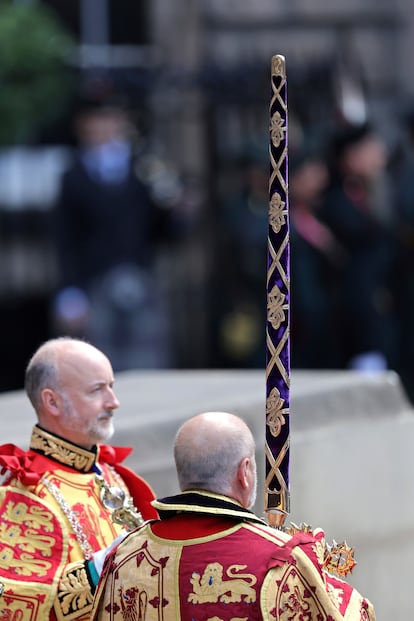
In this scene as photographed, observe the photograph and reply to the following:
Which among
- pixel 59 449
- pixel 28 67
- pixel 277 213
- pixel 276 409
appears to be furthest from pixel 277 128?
pixel 28 67

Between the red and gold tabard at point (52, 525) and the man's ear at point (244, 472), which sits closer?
the man's ear at point (244, 472)

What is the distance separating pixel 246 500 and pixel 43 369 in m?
0.96

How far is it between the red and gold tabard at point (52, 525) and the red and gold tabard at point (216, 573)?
456mm

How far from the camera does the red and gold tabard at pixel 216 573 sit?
393 centimetres

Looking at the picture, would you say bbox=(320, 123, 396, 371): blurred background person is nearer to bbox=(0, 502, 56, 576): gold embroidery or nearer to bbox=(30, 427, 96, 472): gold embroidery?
bbox=(30, 427, 96, 472): gold embroidery

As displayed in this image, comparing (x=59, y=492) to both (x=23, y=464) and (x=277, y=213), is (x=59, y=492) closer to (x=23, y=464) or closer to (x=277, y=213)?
(x=23, y=464)

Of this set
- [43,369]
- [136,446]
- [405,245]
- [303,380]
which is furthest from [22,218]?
[43,369]

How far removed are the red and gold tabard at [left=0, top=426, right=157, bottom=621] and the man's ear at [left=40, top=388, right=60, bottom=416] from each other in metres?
0.06

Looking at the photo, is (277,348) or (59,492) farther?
(59,492)

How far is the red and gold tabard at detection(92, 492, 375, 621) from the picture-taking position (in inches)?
155

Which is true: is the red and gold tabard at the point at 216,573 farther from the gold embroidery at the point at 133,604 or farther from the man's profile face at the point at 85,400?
the man's profile face at the point at 85,400

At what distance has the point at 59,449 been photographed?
4809 mm

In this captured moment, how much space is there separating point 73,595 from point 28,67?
7.71m

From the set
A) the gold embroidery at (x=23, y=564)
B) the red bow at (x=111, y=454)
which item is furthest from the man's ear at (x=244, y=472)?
the red bow at (x=111, y=454)
